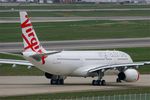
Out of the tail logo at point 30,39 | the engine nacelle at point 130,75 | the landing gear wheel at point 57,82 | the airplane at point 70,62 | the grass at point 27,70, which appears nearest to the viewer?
the tail logo at point 30,39

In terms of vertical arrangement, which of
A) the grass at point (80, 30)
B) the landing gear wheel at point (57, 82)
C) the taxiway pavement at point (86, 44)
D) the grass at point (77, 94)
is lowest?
the grass at point (77, 94)

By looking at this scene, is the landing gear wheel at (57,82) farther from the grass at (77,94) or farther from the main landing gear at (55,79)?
the grass at (77,94)

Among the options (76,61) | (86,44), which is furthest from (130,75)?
(86,44)

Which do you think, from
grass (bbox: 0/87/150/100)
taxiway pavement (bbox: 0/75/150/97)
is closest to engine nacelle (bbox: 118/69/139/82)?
taxiway pavement (bbox: 0/75/150/97)

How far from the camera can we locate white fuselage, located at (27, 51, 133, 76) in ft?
212

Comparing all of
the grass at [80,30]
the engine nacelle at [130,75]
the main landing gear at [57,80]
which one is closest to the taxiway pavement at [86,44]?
the grass at [80,30]

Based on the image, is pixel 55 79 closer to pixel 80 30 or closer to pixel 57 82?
pixel 57 82

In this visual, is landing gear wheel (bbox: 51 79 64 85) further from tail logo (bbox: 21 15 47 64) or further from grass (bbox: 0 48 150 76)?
grass (bbox: 0 48 150 76)

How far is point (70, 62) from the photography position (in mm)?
66500

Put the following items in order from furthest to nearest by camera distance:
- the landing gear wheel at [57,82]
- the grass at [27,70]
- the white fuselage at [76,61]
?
the grass at [27,70], the landing gear wheel at [57,82], the white fuselage at [76,61]

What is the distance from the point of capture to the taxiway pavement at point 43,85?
59125mm

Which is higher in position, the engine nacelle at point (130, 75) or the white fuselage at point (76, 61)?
the white fuselage at point (76, 61)

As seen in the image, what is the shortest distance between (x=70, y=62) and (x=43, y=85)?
3.59 m

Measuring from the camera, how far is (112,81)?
70.7m
